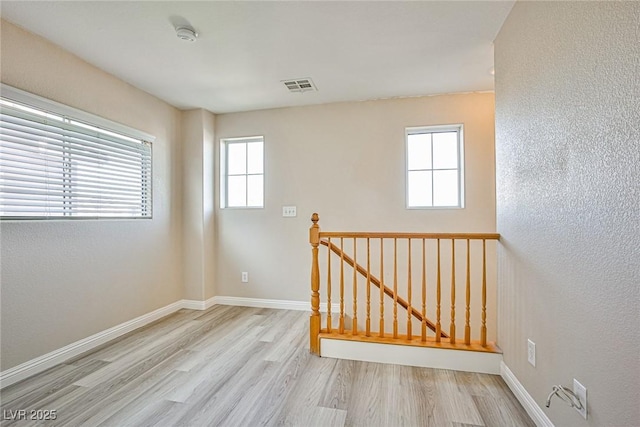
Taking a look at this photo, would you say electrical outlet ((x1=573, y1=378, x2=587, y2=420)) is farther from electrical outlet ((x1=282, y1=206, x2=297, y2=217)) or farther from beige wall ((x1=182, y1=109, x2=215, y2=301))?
beige wall ((x1=182, y1=109, x2=215, y2=301))

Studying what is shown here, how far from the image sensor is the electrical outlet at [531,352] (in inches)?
60.9

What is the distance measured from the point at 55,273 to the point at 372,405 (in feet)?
8.09

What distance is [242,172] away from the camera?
371cm

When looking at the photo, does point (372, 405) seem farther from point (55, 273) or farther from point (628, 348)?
point (55, 273)

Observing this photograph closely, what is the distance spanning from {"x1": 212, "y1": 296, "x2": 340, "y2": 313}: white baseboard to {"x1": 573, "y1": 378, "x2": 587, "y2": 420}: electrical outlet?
233 centimetres

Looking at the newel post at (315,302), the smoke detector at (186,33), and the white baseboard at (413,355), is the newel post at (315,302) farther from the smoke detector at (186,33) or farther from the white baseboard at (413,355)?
the smoke detector at (186,33)

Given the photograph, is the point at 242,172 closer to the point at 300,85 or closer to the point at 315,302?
the point at 300,85

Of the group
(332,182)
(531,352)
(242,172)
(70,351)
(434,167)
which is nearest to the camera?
(531,352)

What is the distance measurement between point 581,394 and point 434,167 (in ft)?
7.94

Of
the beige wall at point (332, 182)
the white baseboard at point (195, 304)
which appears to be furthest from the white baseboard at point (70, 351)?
the beige wall at point (332, 182)

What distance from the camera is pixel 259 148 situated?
364 cm

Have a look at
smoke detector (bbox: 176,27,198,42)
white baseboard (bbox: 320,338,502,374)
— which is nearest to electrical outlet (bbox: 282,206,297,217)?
white baseboard (bbox: 320,338,502,374)

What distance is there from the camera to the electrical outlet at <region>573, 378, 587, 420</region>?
1153mm

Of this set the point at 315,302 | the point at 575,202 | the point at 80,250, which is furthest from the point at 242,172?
the point at 575,202
